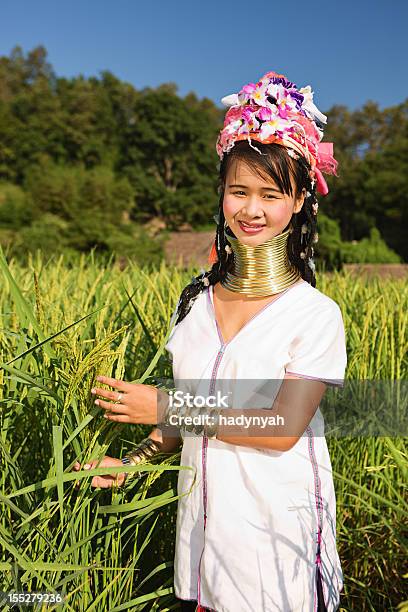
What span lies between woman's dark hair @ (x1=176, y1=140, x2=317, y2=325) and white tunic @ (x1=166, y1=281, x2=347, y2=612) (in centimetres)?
10

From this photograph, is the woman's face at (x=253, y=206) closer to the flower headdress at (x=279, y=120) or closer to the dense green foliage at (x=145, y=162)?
the flower headdress at (x=279, y=120)

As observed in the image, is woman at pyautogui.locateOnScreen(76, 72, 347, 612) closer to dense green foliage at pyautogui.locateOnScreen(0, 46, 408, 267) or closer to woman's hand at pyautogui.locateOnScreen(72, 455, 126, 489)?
woman's hand at pyautogui.locateOnScreen(72, 455, 126, 489)

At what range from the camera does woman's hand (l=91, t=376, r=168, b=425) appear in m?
0.85

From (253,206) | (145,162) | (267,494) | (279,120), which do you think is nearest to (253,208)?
(253,206)

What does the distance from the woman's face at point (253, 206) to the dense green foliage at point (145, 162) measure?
17.4 metres

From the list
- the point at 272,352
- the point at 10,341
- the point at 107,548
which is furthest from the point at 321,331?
the point at 10,341

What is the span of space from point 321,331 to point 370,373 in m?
0.90

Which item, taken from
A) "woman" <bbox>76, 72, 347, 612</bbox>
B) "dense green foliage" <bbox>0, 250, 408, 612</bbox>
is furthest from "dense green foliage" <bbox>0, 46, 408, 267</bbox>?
"woman" <bbox>76, 72, 347, 612</bbox>

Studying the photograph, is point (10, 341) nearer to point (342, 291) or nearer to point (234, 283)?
point (234, 283)

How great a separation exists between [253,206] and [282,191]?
5 centimetres

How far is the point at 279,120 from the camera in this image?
3.04 feet

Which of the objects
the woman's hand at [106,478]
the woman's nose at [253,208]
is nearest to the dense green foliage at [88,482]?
the woman's hand at [106,478]

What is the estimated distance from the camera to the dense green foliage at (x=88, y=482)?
856 millimetres

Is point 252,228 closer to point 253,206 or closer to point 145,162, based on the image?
point 253,206
